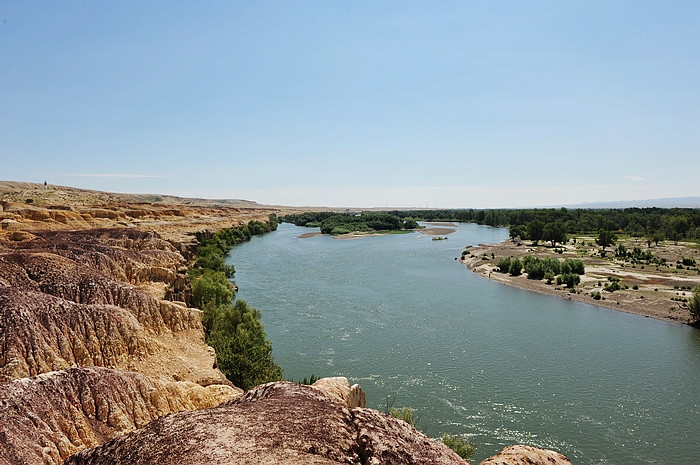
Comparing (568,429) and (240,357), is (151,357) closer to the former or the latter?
(240,357)

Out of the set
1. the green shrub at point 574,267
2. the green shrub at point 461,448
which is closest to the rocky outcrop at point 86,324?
the green shrub at point 461,448

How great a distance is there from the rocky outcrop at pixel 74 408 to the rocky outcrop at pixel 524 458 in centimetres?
811

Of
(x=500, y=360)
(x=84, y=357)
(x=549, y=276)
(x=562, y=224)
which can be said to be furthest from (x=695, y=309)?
(x=562, y=224)

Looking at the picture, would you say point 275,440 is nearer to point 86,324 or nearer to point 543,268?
point 86,324

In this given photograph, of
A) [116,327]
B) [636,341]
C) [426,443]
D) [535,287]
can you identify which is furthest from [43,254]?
[535,287]

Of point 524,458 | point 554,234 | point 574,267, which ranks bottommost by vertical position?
point 574,267

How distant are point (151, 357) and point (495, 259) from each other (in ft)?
230

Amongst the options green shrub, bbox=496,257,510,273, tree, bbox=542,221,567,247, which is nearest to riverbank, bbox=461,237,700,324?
green shrub, bbox=496,257,510,273

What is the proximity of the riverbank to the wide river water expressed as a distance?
136 inches

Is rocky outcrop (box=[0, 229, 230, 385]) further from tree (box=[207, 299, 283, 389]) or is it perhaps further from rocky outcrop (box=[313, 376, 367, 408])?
rocky outcrop (box=[313, 376, 367, 408])

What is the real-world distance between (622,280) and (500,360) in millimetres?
39041

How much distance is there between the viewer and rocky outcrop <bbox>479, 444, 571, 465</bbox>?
8531 mm

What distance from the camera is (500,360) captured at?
31.4 m

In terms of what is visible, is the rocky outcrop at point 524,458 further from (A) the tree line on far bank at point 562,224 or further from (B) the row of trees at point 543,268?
(A) the tree line on far bank at point 562,224
